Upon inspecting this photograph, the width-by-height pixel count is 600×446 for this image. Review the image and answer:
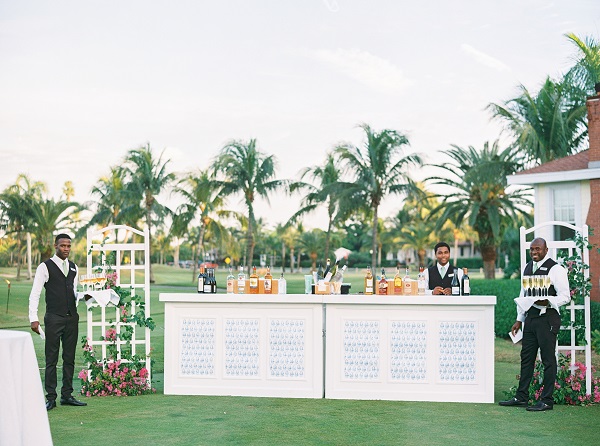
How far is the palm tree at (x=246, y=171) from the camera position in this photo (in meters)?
31.2

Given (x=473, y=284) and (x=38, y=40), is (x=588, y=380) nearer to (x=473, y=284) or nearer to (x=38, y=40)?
(x=473, y=284)

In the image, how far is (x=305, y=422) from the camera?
6.15m

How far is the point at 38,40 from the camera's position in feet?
78.4

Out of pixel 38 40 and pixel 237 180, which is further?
pixel 237 180

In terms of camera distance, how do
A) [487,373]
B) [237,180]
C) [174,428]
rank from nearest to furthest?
[174,428] < [487,373] < [237,180]

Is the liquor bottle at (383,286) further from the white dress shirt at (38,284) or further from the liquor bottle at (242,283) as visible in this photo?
the white dress shirt at (38,284)

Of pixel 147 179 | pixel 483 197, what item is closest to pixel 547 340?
pixel 483 197

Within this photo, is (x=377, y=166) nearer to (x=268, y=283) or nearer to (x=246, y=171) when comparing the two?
(x=246, y=171)

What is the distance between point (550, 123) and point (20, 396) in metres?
19.6

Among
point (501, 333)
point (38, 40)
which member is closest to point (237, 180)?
point (38, 40)

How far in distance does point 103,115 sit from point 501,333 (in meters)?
22.5

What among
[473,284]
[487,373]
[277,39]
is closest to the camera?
[487,373]

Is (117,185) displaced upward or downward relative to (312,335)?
upward

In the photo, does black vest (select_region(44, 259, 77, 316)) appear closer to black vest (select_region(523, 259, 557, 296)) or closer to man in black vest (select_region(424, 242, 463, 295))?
man in black vest (select_region(424, 242, 463, 295))
